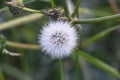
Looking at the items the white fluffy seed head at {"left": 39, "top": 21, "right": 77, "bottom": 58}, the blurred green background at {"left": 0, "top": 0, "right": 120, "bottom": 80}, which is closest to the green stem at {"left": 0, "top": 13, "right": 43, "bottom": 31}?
the blurred green background at {"left": 0, "top": 0, "right": 120, "bottom": 80}

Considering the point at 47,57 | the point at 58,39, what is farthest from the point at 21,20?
the point at 58,39

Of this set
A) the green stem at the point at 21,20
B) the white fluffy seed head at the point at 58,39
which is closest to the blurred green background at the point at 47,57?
the green stem at the point at 21,20

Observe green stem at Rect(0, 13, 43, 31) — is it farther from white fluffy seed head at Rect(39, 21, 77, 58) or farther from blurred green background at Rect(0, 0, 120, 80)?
white fluffy seed head at Rect(39, 21, 77, 58)

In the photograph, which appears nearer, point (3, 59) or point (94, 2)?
point (3, 59)

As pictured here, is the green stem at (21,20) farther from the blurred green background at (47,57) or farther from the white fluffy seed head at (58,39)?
the white fluffy seed head at (58,39)

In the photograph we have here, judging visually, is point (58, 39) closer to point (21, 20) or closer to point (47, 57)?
point (21, 20)

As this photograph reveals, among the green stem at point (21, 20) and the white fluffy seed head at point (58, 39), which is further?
the green stem at point (21, 20)

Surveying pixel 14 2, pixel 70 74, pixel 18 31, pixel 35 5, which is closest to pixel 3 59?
pixel 18 31

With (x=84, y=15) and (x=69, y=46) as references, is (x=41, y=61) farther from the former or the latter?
(x=69, y=46)
